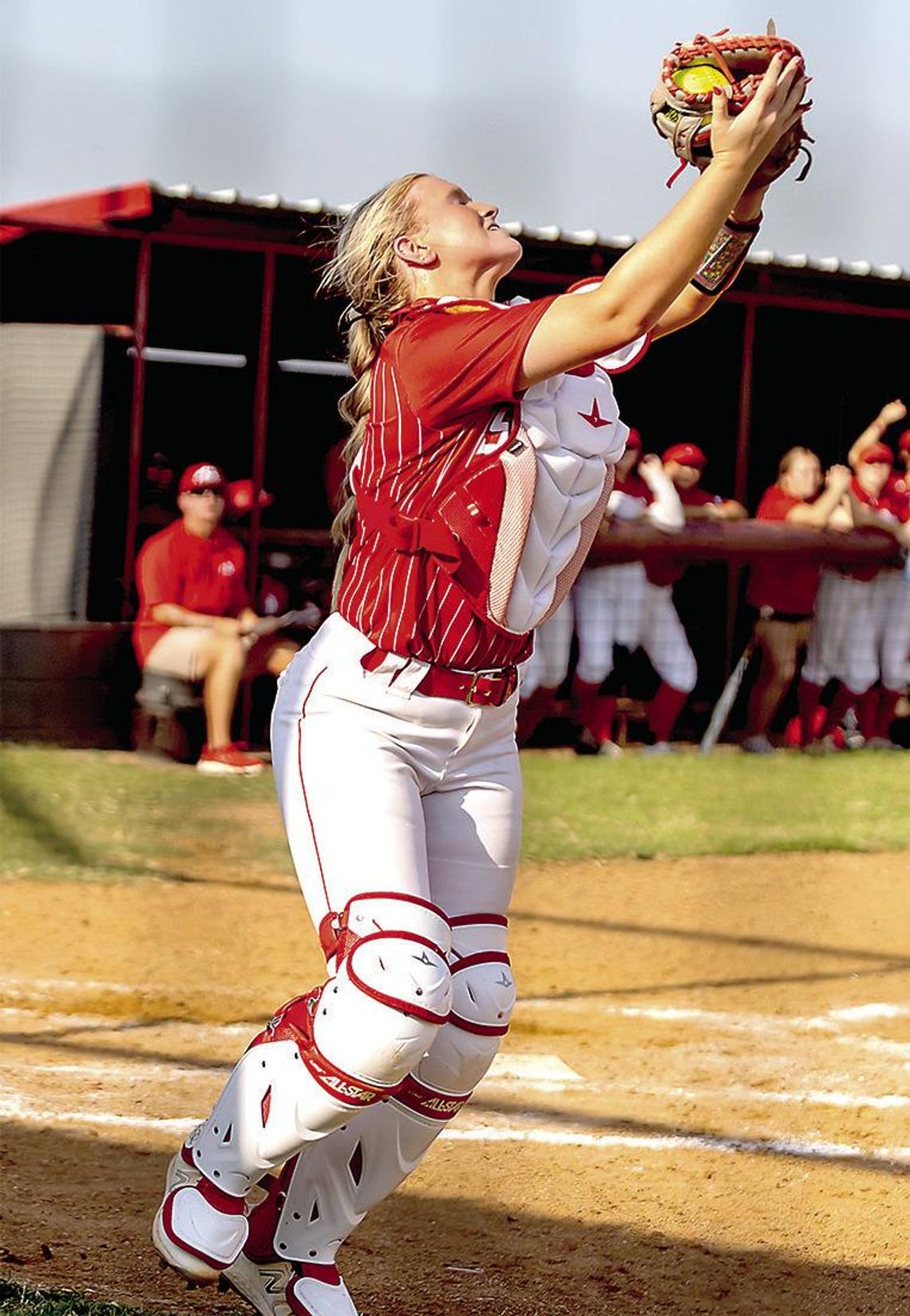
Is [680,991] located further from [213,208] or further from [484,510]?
[213,208]

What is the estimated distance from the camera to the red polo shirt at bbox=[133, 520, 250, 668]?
23.9 ft

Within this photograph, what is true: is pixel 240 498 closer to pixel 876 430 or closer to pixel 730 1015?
pixel 876 430

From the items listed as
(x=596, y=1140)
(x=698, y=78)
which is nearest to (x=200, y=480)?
(x=596, y=1140)

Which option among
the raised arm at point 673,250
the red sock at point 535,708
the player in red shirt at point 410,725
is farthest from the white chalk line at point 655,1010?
the red sock at point 535,708

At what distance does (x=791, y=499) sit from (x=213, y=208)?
321 cm

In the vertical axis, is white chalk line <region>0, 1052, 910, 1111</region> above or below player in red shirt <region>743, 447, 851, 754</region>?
below

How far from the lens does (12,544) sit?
7895 mm

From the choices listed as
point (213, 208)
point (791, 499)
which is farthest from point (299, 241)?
point (791, 499)

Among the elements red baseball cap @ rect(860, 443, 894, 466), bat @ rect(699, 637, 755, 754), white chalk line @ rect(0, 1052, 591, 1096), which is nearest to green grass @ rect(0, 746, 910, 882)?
bat @ rect(699, 637, 755, 754)

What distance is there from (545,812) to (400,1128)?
15.6 ft

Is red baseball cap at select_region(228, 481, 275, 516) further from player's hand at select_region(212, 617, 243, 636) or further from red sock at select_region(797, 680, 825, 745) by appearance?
red sock at select_region(797, 680, 825, 745)

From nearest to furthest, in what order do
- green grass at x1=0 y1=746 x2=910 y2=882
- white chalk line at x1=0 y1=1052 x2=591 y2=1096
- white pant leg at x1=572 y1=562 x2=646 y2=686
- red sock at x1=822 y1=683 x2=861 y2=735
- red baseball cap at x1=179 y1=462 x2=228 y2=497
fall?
white chalk line at x1=0 y1=1052 x2=591 y2=1096 < green grass at x1=0 y1=746 x2=910 y2=882 < red baseball cap at x1=179 y1=462 x2=228 y2=497 < white pant leg at x1=572 y1=562 x2=646 y2=686 < red sock at x1=822 y1=683 x2=861 y2=735

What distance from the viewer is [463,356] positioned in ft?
6.82

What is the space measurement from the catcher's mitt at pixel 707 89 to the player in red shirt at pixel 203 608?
202 inches
